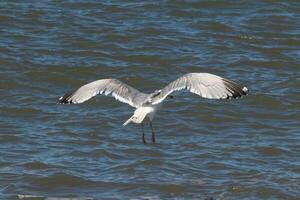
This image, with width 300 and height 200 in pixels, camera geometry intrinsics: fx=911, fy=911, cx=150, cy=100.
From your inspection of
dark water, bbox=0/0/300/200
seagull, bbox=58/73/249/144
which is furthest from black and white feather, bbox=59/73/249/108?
dark water, bbox=0/0/300/200

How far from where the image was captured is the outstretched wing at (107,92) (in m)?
8.98

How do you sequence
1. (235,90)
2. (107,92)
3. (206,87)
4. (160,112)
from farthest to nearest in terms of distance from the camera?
(160,112) → (107,92) → (206,87) → (235,90)

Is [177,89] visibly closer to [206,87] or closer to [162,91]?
[162,91]

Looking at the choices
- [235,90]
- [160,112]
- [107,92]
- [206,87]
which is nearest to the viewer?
[235,90]

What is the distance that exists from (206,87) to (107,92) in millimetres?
1097

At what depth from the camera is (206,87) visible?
335 inches

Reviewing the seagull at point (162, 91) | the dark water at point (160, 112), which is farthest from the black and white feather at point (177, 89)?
the dark water at point (160, 112)

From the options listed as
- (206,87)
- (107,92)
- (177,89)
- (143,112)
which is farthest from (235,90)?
(107,92)

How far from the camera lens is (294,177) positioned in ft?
29.5

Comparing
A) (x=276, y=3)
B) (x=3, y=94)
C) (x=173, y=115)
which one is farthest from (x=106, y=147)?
(x=276, y=3)

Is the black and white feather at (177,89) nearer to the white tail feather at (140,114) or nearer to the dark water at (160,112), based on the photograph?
the white tail feather at (140,114)

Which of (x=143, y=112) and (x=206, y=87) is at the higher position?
(x=206, y=87)

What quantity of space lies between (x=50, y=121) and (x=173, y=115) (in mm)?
1525

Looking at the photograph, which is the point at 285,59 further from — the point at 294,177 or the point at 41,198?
the point at 41,198
